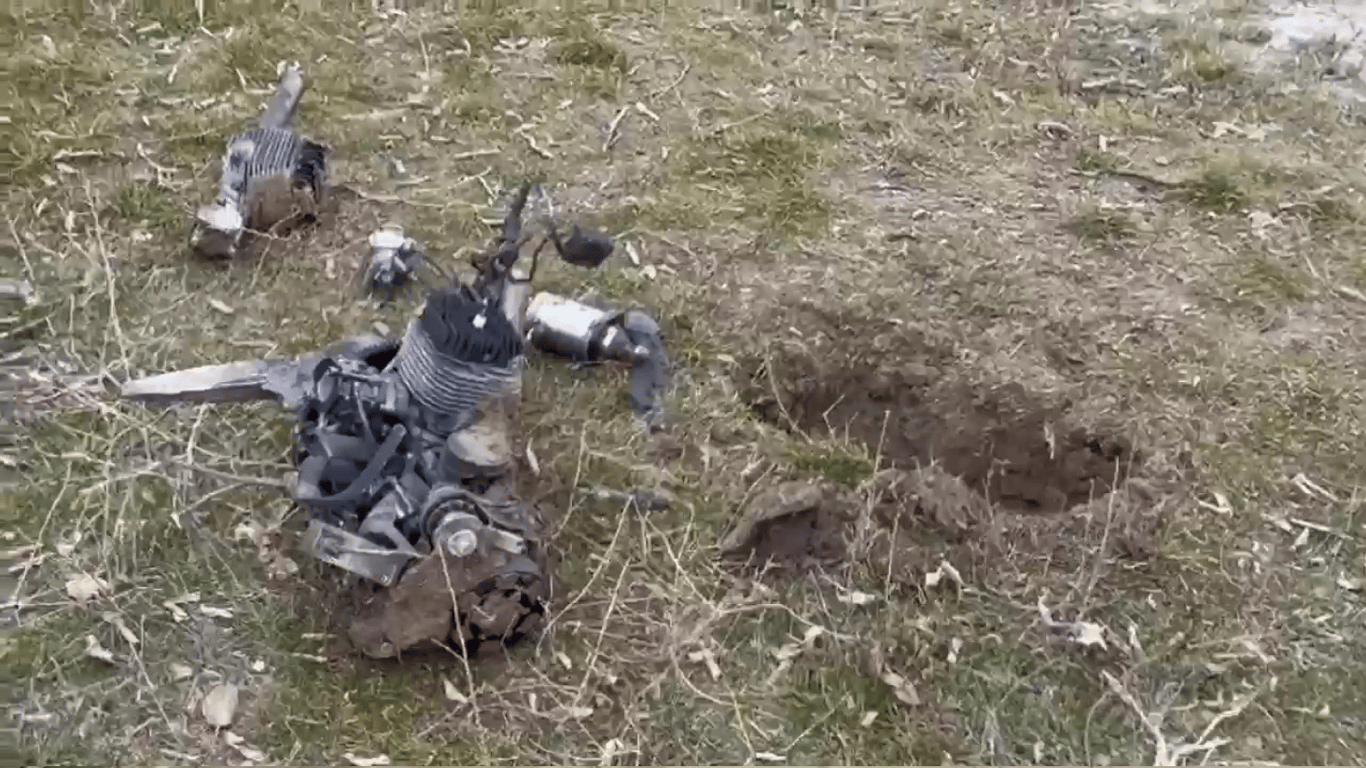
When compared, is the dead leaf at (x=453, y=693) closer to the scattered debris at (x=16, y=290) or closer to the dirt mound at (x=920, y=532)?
the dirt mound at (x=920, y=532)

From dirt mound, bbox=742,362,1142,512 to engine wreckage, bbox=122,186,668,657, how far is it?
83 centimetres

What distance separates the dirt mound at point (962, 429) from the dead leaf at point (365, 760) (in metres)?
1.34

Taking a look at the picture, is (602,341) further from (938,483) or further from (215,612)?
(215,612)

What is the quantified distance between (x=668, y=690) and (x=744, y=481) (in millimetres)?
641

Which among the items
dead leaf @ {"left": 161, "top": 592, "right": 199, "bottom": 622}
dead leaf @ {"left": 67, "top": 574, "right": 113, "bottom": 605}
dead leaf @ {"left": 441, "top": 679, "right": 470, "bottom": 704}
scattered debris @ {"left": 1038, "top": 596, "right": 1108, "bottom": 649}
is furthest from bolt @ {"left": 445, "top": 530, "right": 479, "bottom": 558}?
scattered debris @ {"left": 1038, "top": 596, "right": 1108, "bottom": 649}

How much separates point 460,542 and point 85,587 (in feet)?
3.00

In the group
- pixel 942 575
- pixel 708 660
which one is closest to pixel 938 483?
pixel 942 575

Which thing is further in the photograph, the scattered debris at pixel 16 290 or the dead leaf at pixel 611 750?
the scattered debris at pixel 16 290

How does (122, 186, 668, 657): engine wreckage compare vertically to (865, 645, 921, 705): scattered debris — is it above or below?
above

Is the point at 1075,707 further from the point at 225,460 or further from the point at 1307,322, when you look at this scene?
the point at 225,460

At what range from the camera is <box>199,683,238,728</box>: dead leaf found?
2702 millimetres

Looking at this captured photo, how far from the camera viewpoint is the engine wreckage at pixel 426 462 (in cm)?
269

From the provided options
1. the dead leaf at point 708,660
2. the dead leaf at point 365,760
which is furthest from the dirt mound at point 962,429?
the dead leaf at point 365,760

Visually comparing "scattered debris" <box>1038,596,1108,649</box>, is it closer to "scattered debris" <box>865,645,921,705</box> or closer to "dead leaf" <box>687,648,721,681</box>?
"scattered debris" <box>865,645,921,705</box>
